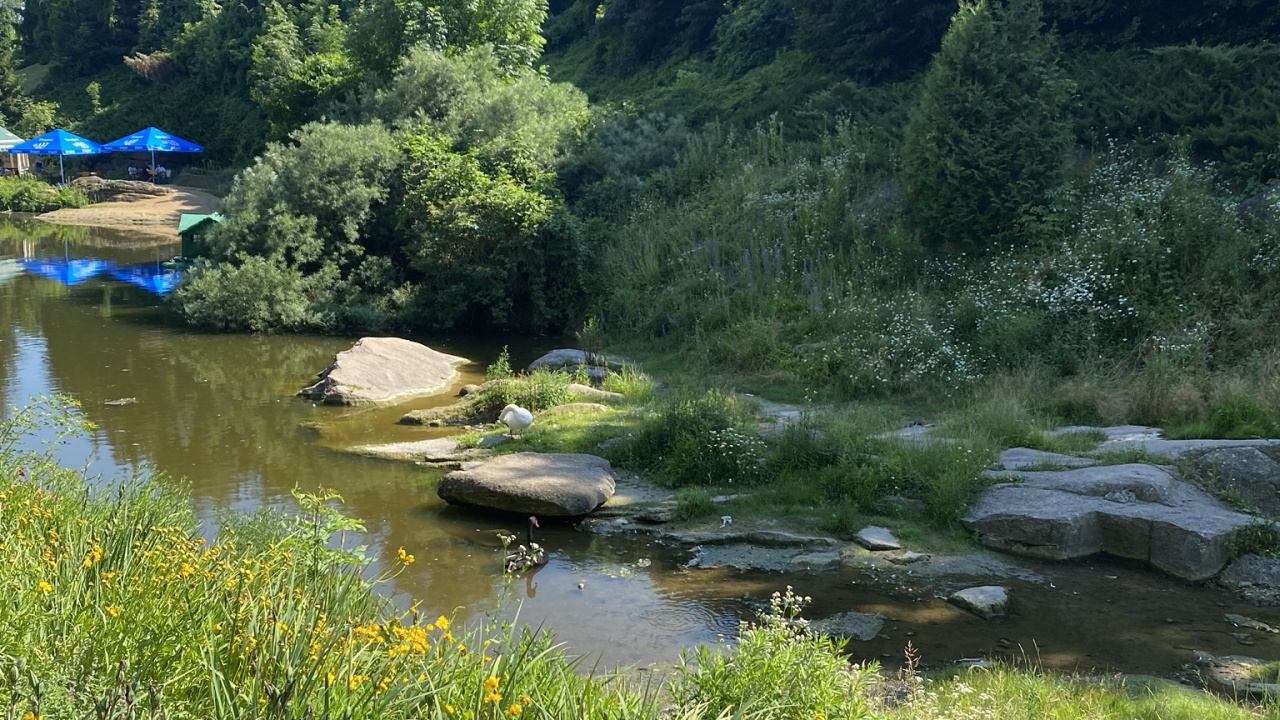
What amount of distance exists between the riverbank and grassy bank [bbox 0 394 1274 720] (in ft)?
105

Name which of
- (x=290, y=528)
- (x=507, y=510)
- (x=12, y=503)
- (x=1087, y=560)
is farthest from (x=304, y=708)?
(x=1087, y=560)

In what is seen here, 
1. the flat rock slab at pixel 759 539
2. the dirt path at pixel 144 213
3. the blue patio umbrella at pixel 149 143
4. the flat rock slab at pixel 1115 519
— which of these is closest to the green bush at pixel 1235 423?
the flat rock slab at pixel 1115 519

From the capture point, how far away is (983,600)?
701 cm

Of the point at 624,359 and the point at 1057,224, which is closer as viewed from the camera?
the point at 1057,224

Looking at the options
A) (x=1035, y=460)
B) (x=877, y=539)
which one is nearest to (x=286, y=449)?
(x=877, y=539)

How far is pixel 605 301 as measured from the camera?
674 inches

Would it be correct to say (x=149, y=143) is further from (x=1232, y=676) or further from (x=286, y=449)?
(x=1232, y=676)

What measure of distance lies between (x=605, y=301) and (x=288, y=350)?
5201 millimetres

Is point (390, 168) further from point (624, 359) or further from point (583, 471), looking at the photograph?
point (583, 471)

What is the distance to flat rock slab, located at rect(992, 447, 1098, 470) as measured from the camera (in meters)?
8.84

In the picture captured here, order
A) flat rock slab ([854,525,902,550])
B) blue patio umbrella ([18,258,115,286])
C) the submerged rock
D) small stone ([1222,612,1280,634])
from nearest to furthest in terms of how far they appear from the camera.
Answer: small stone ([1222,612,1280,634]) < the submerged rock < flat rock slab ([854,525,902,550]) < blue patio umbrella ([18,258,115,286])

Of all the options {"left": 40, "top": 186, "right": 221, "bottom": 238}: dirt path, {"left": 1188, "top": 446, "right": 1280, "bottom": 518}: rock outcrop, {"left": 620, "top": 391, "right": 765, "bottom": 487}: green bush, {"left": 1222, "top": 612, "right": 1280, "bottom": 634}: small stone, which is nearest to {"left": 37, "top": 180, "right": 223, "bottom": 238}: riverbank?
{"left": 40, "top": 186, "right": 221, "bottom": 238}: dirt path

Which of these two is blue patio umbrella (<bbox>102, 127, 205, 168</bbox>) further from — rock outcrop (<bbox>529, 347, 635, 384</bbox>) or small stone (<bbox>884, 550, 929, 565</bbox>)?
small stone (<bbox>884, 550, 929, 565</bbox>)

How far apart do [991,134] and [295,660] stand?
502 inches
